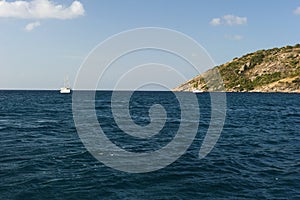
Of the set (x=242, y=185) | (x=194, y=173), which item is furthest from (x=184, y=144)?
(x=242, y=185)

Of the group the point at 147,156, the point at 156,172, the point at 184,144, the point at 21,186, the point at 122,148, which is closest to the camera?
the point at 21,186

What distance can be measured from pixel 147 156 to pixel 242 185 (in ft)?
35.4

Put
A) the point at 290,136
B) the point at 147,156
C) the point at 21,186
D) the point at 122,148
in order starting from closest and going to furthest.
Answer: the point at 21,186
the point at 147,156
the point at 122,148
the point at 290,136

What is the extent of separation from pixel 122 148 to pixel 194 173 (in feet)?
36.4

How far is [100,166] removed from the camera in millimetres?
25844

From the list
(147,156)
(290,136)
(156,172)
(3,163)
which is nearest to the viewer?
(156,172)

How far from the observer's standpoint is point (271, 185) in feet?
70.3

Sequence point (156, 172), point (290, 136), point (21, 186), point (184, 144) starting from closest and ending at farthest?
point (21, 186) < point (156, 172) < point (184, 144) < point (290, 136)

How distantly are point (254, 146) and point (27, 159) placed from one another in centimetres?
2388

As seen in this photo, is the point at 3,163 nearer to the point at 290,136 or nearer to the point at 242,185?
the point at 242,185

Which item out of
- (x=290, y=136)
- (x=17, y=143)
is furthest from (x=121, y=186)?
(x=290, y=136)

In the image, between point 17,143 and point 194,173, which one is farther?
point 17,143

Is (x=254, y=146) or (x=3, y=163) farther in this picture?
(x=254, y=146)

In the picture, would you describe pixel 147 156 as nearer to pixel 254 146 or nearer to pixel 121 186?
pixel 121 186
